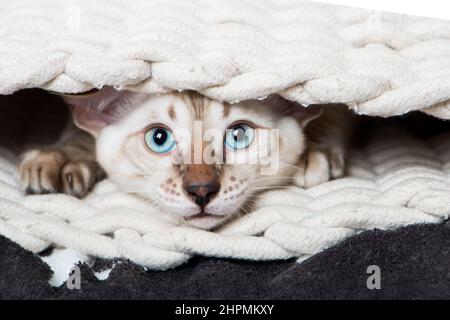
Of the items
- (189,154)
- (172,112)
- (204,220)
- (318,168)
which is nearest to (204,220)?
(204,220)

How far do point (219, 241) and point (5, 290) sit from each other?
0.38 meters

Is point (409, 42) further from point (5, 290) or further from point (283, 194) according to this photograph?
point (5, 290)

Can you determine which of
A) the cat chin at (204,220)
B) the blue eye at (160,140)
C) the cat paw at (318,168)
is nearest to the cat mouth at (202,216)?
the cat chin at (204,220)

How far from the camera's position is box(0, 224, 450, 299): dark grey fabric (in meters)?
1.10

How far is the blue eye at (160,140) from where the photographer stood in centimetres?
140

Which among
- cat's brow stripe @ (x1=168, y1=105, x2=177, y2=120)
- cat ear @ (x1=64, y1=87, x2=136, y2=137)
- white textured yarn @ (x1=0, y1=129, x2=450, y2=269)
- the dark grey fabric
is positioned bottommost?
the dark grey fabric

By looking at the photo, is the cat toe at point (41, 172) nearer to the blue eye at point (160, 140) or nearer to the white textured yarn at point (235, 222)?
the white textured yarn at point (235, 222)

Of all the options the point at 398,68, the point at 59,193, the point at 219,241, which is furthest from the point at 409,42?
the point at 59,193

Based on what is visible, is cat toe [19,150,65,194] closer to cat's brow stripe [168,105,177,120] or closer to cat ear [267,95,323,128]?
cat's brow stripe [168,105,177,120]

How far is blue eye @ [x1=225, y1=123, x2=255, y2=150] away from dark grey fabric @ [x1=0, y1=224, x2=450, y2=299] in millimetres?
276

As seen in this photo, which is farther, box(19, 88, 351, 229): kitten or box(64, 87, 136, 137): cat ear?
box(64, 87, 136, 137): cat ear

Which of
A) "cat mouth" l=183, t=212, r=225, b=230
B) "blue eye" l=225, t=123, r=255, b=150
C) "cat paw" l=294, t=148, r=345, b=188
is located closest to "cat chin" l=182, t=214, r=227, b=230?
"cat mouth" l=183, t=212, r=225, b=230

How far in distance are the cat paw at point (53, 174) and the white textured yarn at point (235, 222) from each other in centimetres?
4

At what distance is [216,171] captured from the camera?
1293mm
